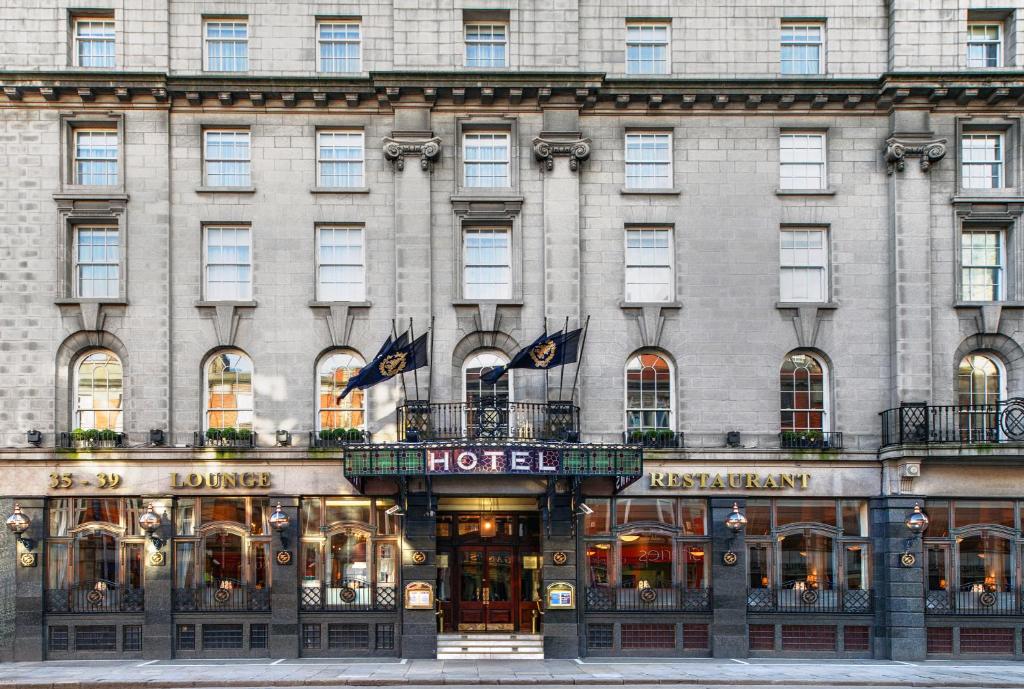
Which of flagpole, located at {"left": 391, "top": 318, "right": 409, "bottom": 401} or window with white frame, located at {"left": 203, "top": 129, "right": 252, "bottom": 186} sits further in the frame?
window with white frame, located at {"left": 203, "top": 129, "right": 252, "bottom": 186}

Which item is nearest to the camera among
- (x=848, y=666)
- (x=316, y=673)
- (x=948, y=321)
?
(x=316, y=673)

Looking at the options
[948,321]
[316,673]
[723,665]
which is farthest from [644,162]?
[316,673]

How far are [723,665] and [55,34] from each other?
24.8 m

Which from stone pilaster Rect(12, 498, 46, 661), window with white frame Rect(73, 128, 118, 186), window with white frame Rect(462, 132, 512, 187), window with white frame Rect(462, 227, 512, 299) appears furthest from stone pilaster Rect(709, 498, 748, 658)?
window with white frame Rect(73, 128, 118, 186)

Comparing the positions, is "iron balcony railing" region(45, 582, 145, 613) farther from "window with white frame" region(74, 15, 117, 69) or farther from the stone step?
"window with white frame" region(74, 15, 117, 69)

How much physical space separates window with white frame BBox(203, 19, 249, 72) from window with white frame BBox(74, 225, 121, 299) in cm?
555

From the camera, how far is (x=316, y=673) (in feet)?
69.7

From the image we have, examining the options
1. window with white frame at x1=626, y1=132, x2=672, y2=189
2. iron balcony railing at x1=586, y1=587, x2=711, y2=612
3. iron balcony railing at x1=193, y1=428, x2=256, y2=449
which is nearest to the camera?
iron balcony railing at x1=193, y1=428, x2=256, y2=449

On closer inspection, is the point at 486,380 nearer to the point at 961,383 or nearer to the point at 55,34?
the point at 961,383

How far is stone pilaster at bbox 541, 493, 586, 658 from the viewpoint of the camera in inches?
920

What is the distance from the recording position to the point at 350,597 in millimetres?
23875

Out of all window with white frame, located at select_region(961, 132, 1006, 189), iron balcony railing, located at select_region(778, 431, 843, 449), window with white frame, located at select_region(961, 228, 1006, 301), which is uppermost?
window with white frame, located at select_region(961, 132, 1006, 189)

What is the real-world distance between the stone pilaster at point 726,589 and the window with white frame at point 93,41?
69.5 feet

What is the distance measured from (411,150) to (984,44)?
1679 centimetres
